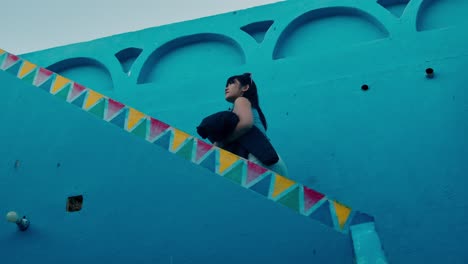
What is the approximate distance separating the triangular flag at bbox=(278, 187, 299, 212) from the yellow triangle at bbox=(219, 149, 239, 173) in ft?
0.85

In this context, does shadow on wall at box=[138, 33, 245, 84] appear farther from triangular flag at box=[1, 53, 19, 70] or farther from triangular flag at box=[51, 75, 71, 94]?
triangular flag at box=[51, 75, 71, 94]

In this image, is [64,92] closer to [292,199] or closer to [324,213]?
[292,199]

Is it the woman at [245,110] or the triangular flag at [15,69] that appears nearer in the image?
the woman at [245,110]

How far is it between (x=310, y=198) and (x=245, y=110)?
788mm

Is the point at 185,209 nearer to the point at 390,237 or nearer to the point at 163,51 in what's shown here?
the point at 390,237

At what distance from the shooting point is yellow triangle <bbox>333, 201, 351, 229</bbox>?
1796 mm

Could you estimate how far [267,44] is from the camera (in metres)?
4.02

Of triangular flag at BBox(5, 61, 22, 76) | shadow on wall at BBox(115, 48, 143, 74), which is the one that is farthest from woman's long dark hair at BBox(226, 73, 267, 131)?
shadow on wall at BBox(115, 48, 143, 74)

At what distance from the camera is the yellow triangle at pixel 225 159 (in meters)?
1.98

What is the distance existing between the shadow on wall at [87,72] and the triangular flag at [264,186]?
2.78 metres

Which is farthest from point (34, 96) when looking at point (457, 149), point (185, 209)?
point (457, 149)

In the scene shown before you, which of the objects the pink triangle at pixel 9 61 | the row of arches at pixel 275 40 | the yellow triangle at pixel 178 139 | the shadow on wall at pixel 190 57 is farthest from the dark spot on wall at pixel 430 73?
the pink triangle at pixel 9 61

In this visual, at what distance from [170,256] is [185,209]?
0.66 feet

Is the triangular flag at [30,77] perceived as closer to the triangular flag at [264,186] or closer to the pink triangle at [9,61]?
the pink triangle at [9,61]
